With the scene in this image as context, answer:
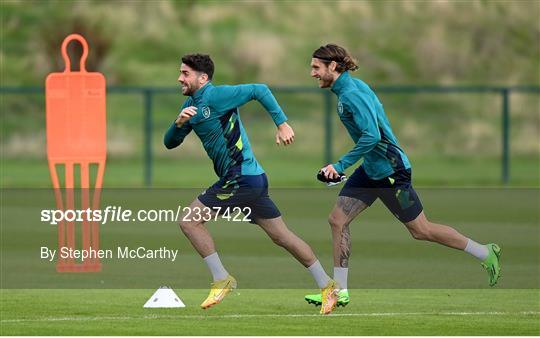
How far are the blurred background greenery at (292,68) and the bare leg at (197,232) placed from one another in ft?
58.0

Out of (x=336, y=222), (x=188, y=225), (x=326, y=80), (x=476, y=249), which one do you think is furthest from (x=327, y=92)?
(x=188, y=225)

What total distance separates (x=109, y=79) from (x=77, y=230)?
18.9 meters

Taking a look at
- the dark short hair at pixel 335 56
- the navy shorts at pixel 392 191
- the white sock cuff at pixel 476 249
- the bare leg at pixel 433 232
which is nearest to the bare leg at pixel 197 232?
the navy shorts at pixel 392 191

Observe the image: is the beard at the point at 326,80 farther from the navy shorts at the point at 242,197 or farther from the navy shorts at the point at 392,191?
the navy shorts at the point at 242,197

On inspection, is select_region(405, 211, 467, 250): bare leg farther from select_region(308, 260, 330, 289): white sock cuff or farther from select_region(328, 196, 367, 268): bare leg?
select_region(308, 260, 330, 289): white sock cuff

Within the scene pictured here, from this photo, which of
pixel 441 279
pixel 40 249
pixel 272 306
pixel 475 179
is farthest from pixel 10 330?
pixel 475 179

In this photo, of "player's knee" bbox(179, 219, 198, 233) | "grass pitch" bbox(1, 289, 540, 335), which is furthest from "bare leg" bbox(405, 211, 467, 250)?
"player's knee" bbox(179, 219, 198, 233)

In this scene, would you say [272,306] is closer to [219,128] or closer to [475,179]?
[219,128]

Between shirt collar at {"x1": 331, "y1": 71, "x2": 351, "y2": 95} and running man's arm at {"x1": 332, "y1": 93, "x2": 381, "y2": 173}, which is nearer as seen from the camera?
running man's arm at {"x1": 332, "y1": 93, "x2": 381, "y2": 173}

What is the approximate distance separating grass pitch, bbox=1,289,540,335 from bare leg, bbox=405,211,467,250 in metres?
0.58

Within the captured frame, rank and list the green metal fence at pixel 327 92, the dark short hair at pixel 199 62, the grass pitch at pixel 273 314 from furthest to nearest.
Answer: the green metal fence at pixel 327 92, the dark short hair at pixel 199 62, the grass pitch at pixel 273 314

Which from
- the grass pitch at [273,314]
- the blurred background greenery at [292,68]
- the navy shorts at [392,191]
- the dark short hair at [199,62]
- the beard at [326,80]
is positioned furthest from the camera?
the blurred background greenery at [292,68]

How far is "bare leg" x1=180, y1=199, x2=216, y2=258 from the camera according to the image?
12719mm

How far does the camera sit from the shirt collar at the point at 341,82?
12703 millimetres
